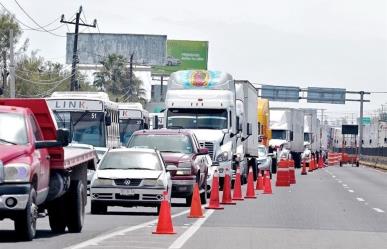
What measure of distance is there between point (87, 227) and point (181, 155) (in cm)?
Result: 933

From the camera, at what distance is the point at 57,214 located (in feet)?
66.7

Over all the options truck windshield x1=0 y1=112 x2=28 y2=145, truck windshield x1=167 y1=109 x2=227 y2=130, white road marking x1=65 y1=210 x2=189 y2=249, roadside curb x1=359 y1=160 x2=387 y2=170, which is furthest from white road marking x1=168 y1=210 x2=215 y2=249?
roadside curb x1=359 y1=160 x2=387 y2=170

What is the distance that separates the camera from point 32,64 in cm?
10862

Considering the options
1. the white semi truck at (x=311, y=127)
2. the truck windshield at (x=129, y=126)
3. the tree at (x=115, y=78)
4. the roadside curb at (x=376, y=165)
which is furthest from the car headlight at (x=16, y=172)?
the tree at (x=115, y=78)

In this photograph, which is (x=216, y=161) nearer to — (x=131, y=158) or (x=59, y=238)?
(x=131, y=158)

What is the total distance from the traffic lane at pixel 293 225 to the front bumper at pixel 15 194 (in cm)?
244

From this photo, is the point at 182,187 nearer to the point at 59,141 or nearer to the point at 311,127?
the point at 59,141

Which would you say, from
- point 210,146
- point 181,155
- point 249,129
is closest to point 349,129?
point 249,129

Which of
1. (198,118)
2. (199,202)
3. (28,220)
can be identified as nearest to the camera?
(28,220)

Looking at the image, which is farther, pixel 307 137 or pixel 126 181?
pixel 307 137

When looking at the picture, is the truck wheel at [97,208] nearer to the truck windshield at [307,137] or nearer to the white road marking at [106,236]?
the white road marking at [106,236]

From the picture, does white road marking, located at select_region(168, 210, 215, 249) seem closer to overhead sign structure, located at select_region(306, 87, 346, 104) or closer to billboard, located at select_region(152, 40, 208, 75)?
billboard, located at select_region(152, 40, 208, 75)

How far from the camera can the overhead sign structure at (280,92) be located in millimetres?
143500

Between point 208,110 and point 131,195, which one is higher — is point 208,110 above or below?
above
